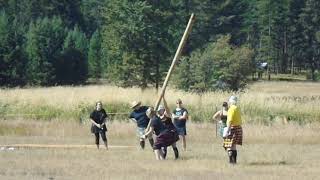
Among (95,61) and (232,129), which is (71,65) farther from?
(232,129)

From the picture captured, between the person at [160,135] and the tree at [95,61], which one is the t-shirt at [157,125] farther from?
the tree at [95,61]

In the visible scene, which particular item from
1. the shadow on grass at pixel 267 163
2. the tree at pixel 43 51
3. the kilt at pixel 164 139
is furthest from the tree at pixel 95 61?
the shadow on grass at pixel 267 163

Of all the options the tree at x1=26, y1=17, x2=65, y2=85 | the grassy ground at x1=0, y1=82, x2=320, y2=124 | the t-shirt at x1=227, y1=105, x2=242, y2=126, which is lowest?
the grassy ground at x1=0, y1=82, x2=320, y2=124

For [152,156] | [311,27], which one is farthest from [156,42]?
[311,27]

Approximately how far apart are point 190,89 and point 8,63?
80.1 feet

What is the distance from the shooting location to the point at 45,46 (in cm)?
7556

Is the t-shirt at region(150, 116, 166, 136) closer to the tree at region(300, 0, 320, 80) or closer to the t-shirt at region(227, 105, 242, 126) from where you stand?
the t-shirt at region(227, 105, 242, 126)

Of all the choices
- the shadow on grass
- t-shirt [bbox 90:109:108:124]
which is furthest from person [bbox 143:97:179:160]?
t-shirt [bbox 90:109:108:124]

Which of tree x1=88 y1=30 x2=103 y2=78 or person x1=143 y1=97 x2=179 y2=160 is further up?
tree x1=88 y1=30 x2=103 y2=78

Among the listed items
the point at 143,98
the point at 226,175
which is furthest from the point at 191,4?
the point at 226,175

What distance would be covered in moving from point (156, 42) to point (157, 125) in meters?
41.8

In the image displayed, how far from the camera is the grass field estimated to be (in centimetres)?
1727

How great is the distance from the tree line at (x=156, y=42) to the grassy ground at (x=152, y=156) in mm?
20061

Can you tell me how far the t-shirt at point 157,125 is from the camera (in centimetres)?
2033
